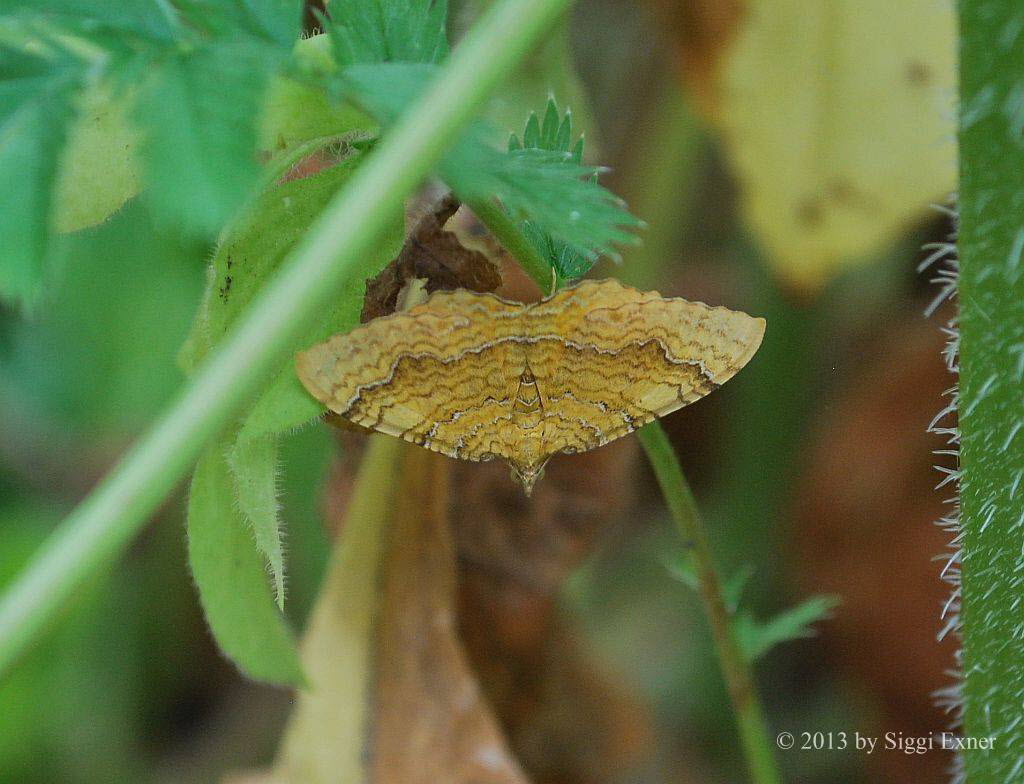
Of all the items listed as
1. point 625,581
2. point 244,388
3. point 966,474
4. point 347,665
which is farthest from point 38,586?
point 625,581

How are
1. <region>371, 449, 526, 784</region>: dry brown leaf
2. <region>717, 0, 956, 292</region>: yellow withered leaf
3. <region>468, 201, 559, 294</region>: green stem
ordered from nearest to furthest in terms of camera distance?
<region>468, 201, 559, 294</region>: green stem → <region>371, 449, 526, 784</region>: dry brown leaf → <region>717, 0, 956, 292</region>: yellow withered leaf

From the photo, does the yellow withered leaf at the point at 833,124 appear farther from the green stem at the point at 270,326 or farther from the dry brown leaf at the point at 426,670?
the green stem at the point at 270,326

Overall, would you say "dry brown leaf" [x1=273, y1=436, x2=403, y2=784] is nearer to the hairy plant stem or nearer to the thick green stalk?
the hairy plant stem

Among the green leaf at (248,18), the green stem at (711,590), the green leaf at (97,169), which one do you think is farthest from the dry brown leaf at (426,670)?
the green leaf at (248,18)

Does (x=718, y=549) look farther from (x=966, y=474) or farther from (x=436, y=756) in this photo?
(x=966, y=474)

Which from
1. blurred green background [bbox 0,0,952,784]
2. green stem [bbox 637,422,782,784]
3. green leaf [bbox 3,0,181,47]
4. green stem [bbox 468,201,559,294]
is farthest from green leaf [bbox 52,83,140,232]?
blurred green background [bbox 0,0,952,784]

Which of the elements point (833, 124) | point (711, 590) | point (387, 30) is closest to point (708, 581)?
point (711, 590)

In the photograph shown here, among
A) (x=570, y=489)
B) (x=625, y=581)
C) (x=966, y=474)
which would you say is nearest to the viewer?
(x=966, y=474)
